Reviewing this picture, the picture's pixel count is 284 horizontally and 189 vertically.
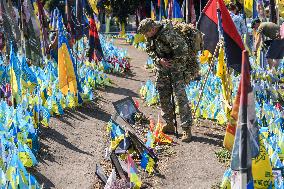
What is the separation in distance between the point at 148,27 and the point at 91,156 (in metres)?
1.87

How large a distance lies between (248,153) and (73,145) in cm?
388

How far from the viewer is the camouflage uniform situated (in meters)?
6.81

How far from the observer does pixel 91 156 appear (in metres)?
6.51

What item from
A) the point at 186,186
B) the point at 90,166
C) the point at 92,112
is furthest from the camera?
the point at 92,112

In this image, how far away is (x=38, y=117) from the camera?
7.17 metres

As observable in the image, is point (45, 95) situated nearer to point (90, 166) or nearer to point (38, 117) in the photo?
point (38, 117)

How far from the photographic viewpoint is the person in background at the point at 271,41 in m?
8.82

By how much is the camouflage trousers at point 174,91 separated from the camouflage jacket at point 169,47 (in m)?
0.10

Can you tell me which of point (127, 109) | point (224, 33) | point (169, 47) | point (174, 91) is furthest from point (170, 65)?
point (224, 33)

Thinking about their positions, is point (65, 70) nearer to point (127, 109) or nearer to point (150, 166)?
point (127, 109)

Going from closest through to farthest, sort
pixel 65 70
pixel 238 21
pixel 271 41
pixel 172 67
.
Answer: pixel 172 67
pixel 65 70
pixel 271 41
pixel 238 21

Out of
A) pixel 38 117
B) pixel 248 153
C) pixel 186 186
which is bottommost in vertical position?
pixel 186 186

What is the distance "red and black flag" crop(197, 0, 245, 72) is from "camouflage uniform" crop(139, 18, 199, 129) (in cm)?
39

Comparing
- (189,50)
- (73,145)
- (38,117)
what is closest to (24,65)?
(38,117)
